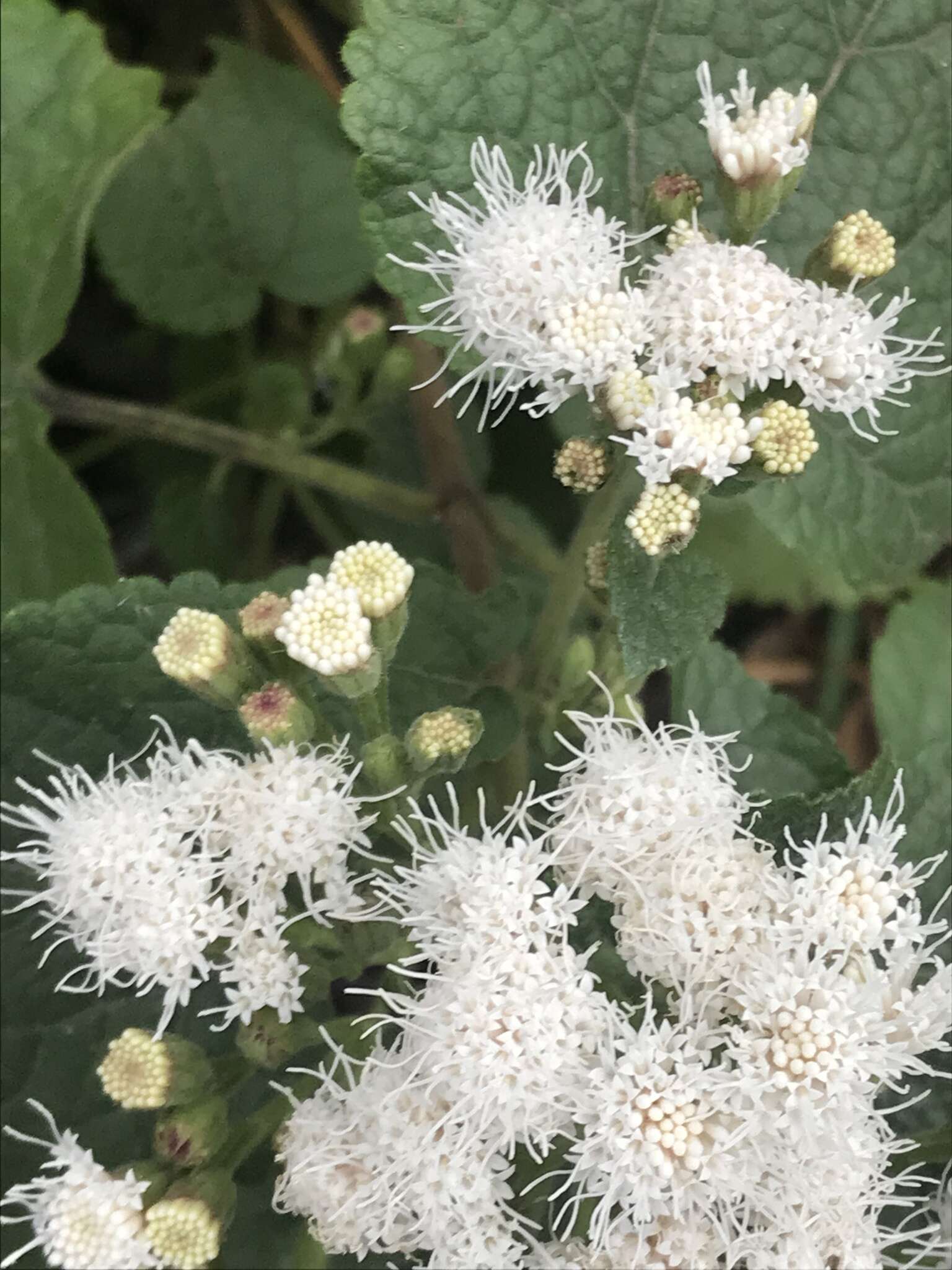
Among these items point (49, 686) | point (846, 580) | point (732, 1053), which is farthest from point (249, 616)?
point (846, 580)

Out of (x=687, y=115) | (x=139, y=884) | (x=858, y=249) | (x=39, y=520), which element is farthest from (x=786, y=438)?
(x=39, y=520)

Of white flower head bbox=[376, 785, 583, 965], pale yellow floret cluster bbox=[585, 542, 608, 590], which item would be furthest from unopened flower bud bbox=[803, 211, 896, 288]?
white flower head bbox=[376, 785, 583, 965]

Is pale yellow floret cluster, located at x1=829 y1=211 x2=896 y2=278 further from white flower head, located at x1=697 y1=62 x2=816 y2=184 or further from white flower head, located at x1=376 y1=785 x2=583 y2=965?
white flower head, located at x1=376 y1=785 x2=583 y2=965

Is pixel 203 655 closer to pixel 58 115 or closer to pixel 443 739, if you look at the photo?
pixel 443 739

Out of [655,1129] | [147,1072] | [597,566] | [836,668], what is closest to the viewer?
[655,1129]

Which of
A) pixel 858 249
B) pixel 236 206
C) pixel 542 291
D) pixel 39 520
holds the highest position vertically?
pixel 858 249

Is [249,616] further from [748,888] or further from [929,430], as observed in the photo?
[929,430]
